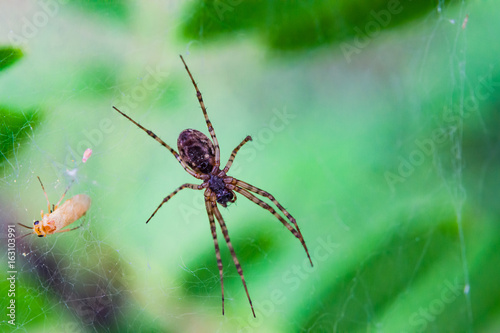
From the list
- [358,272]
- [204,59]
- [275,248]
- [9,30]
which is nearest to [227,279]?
[275,248]

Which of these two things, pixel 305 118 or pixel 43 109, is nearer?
pixel 43 109

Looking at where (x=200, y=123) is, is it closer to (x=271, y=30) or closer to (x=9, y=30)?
(x=271, y=30)

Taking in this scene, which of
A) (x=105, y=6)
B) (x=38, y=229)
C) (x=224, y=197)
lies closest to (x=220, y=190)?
(x=224, y=197)
